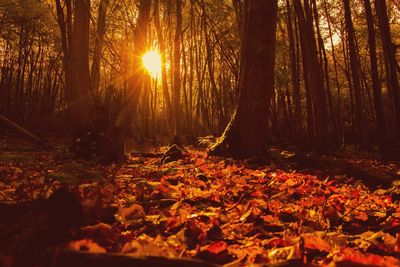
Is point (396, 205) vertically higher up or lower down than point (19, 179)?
lower down

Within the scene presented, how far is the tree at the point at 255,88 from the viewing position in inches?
253

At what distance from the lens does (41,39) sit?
2078 centimetres

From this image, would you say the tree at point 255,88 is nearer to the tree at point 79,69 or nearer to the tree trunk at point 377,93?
the tree trunk at point 377,93

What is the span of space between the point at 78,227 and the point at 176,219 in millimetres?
673

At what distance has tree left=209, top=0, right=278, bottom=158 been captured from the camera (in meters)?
6.43

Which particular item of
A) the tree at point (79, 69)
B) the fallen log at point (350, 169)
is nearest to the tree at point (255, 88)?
the fallen log at point (350, 169)

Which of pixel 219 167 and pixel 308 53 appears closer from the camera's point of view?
pixel 219 167

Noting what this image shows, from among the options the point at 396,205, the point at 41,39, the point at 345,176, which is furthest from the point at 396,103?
the point at 41,39

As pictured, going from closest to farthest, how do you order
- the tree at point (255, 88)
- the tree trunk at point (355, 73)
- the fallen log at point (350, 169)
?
the fallen log at point (350, 169) → the tree at point (255, 88) → the tree trunk at point (355, 73)

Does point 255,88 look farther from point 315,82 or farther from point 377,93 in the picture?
point 315,82

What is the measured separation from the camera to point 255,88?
6.46m

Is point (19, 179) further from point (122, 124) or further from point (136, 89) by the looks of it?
point (136, 89)

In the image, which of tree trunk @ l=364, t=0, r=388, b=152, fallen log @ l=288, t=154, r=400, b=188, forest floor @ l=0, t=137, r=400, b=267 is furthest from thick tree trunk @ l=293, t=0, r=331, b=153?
A: forest floor @ l=0, t=137, r=400, b=267

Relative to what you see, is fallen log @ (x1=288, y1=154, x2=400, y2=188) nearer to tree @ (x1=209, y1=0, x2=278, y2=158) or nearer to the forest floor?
the forest floor
